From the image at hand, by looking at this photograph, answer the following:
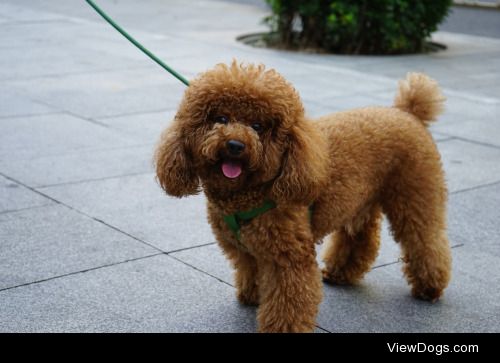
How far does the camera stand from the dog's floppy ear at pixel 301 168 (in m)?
3.46

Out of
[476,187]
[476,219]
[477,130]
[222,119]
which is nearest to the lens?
[222,119]

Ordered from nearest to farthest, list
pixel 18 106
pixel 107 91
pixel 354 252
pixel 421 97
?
pixel 421 97, pixel 354 252, pixel 18 106, pixel 107 91

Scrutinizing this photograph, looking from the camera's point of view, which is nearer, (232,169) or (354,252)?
(232,169)

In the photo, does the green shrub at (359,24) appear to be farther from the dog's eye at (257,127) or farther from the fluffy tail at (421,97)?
the dog's eye at (257,127)

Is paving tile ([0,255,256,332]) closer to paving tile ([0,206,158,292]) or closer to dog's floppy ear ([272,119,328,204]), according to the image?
paving tile ([0,206,158,292])

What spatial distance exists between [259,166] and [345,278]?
1434 millimetres

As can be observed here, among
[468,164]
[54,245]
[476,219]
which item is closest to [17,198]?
[54,245]

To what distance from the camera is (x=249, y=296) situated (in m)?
4.25

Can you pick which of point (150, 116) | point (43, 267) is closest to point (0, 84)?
point (150, 116)

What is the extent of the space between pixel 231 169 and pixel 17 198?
2.90 meters

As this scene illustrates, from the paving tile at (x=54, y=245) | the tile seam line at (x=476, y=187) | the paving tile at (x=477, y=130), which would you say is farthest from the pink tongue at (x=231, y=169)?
the paving tile at (x=477, y=130)

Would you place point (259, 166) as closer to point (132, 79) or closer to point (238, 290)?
point (238, 290)

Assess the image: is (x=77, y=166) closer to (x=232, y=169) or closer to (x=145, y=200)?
(x=145, y=200)

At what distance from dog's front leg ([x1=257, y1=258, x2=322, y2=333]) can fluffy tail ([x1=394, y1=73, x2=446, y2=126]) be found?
117 cm
